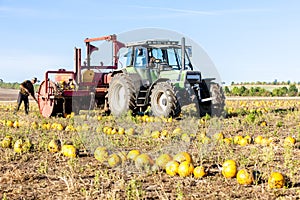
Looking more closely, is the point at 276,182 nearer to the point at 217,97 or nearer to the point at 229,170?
the point at 229,170

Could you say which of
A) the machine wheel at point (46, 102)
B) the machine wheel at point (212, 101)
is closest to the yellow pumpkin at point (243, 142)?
the machine wheel at point (212, 101)

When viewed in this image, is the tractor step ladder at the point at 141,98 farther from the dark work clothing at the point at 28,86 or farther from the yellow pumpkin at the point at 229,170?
the yellow pumpkin at the point at 229,170

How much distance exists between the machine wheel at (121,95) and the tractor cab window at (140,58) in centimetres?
53

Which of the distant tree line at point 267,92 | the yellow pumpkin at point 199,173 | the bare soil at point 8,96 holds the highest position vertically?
the distant tree line at point 267,92

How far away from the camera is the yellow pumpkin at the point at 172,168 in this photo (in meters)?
6.01

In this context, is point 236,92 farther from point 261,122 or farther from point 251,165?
point 251,165

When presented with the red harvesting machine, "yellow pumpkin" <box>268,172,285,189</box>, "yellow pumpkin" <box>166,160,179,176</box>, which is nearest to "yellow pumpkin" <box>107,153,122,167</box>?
"yellow pumpkin" <box>166,160,179,176</box>

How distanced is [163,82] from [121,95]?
2.26 metres

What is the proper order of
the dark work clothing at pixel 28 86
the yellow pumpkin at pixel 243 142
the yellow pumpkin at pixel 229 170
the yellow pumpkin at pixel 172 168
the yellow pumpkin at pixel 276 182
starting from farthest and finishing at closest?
the dark work clothing at pixel 28 86 < the yellow pumpkin at pixel 243 142 < the yellow pumpkin at pixel 172 168 < the yellow pumpkin at pixel 229 170 < the yellow pumpkin at pixel 276 182

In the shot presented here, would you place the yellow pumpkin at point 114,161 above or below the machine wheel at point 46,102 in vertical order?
below

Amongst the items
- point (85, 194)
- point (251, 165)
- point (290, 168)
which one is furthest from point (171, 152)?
point (85, 194)

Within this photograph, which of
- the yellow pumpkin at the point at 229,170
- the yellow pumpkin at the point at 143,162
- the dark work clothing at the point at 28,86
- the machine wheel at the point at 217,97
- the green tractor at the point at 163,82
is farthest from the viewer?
the dark work clothing at the point at 28,86

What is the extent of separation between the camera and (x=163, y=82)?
1182 centimetres

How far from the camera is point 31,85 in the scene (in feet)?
53.1
